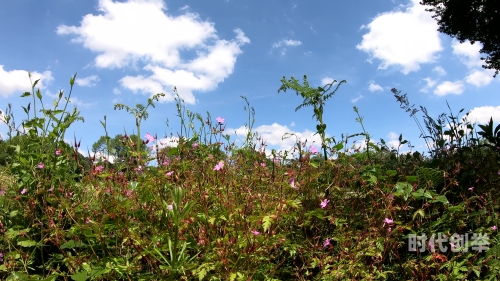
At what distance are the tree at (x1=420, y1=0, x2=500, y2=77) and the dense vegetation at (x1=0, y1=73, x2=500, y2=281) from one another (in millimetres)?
8777

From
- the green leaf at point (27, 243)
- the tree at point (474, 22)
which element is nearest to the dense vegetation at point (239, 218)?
the green leaf at point (27, 243)

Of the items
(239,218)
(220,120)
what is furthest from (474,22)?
(239,218)

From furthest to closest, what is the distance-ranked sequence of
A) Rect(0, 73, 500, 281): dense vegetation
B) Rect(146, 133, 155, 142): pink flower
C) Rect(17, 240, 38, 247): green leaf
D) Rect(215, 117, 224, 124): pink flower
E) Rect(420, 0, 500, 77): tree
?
Rect(420, 0, 500, 77): tree < Rect(215, 117, 224, 124): pink flower < Rect(146, 133, 155, 142): pink flower < Rect(17, 240, 38, 247): green leaf < Rect(0, 73, 500, 281): dense vegetation

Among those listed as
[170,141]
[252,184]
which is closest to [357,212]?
[252,184]

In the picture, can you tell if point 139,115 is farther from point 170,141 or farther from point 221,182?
point 221,182

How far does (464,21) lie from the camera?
1003 cm

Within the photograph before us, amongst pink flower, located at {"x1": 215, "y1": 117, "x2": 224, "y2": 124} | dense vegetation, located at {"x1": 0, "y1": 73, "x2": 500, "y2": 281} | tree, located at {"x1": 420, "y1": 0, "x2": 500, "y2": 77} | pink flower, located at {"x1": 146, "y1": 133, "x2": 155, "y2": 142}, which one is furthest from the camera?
tree, located at {"x1": 420, "y1": 0, "x2": 500, "y2": 77}

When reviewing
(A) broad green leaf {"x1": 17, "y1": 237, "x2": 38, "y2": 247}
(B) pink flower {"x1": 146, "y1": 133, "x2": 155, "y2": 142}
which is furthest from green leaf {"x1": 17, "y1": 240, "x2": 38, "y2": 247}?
(B) pink flower {"x1": 146, "y1": 133, "x2": 155, "y2": 142}

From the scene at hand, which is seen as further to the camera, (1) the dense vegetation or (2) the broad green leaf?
(2) the broad green leaf

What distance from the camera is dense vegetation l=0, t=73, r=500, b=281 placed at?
1.83m

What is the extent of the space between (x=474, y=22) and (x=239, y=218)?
1085 cm

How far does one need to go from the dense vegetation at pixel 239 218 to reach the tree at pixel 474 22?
346 inches

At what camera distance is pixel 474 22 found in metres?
10.0

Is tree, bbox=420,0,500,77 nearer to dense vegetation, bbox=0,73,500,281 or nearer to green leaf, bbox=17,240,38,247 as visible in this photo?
dense vegetation, bbox=0,73,500,281
